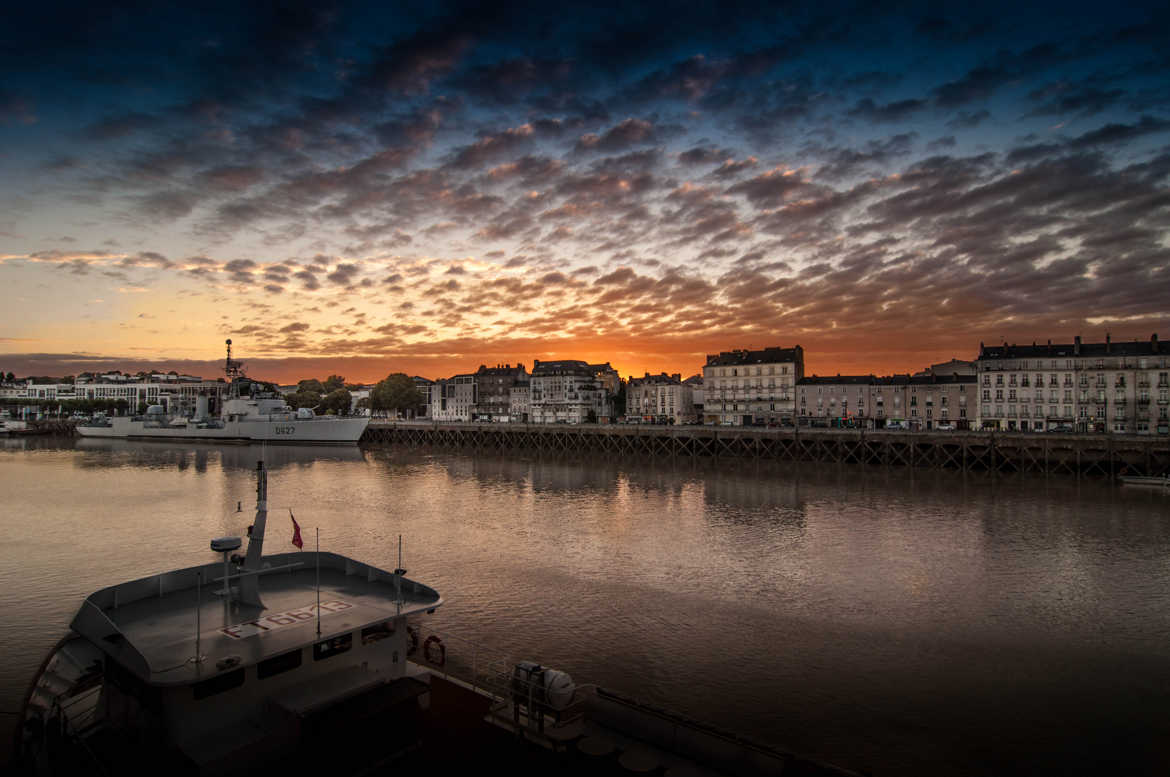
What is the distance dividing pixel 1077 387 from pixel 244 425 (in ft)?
411

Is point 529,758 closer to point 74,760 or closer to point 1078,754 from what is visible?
point 74,760

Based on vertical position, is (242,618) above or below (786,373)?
below

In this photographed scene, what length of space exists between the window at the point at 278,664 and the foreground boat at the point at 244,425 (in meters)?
95.3

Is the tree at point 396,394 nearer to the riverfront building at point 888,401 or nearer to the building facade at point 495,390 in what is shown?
the building facade at point 495,390

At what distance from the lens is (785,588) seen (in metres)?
24.7

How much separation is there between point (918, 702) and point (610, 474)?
48.0 metres

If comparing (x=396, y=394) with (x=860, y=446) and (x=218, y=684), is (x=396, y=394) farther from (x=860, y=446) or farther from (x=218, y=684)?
(x=218, y=684)

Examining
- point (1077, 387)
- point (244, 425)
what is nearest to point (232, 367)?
point (244, 425)

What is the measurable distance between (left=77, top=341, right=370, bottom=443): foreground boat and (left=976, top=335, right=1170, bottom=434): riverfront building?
95.6 meters

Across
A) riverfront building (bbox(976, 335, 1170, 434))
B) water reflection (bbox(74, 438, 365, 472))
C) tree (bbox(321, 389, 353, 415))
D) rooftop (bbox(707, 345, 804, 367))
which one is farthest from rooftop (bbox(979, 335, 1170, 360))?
tree (bbox(321, 389, 353, 415))

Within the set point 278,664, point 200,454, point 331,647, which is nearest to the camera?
point 278,664

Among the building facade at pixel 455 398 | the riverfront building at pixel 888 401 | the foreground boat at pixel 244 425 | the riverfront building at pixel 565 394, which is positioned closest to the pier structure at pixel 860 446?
the foreground boat at pixel 244 425

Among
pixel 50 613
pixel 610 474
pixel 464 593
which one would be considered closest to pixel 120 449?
pixel 610 474

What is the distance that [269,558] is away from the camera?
1484 cm
